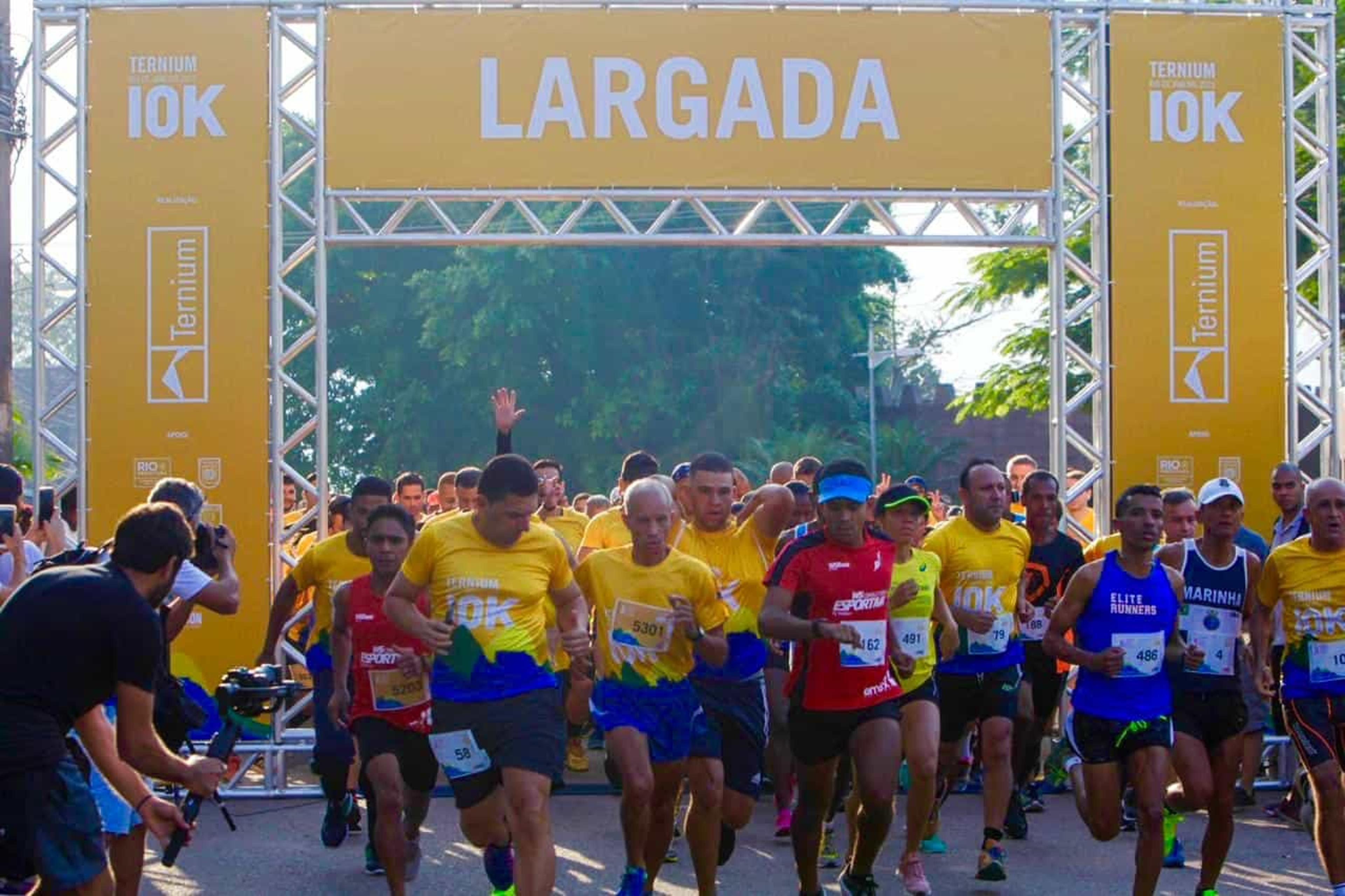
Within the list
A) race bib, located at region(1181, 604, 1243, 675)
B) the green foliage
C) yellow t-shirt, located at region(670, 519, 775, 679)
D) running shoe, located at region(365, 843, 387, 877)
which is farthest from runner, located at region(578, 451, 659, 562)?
the green foliage

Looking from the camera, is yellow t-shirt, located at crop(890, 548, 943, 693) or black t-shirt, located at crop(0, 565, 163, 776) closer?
black t-shirt, located at crop(0, 565, 163, 776)

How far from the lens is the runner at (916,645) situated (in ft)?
27.7

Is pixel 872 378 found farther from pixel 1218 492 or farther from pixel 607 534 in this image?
pixel 1218 492

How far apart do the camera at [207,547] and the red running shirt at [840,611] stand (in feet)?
8.11

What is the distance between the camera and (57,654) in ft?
17.2

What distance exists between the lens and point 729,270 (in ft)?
133

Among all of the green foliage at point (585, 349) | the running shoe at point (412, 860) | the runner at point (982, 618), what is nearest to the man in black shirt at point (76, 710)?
the running shoe at point (412, 860)

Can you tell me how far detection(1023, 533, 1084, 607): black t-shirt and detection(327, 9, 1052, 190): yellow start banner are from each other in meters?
2.75

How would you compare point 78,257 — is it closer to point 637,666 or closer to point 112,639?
point 637,666

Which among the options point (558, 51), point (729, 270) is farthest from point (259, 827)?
point (729, 270)

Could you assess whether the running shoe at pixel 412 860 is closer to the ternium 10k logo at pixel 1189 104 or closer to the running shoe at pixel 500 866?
the running shoe at pixel 500 866

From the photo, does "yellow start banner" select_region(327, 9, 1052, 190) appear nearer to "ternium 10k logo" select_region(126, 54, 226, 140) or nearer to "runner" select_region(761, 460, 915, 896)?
"ternium 10k logo" select_region(126, 54, 226, 140)

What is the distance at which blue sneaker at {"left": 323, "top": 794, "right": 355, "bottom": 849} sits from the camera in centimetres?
963

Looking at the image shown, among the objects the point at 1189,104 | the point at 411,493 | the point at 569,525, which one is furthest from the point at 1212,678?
the point at 411,493
